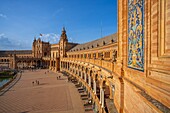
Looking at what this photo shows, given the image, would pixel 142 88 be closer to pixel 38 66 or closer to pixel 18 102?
pixel 18 102

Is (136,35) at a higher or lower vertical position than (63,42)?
lower

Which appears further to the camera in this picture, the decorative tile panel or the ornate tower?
the ornate tower

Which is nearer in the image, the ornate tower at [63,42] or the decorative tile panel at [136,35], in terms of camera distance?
the decorative tile panel at [136,35]

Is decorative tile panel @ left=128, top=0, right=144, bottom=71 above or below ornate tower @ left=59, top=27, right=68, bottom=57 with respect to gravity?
below

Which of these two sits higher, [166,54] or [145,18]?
[145,18]

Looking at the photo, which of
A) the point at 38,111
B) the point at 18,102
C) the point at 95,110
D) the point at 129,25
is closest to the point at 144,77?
the point at 129,25

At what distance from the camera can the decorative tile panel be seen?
4469 mm

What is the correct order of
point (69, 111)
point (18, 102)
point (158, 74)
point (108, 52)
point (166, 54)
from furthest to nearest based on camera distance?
point (108, 52) < point (18, 102) < point (69, 111) < point (158, 74) < point (166, 54)

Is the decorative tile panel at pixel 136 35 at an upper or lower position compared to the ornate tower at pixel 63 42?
lower

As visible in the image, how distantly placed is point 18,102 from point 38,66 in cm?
6578

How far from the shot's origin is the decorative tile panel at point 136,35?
447 centimetres

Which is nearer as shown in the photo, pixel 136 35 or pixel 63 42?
pixel 136 35

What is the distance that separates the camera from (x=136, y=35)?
4.87 m

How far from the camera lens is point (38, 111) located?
1692 cm
